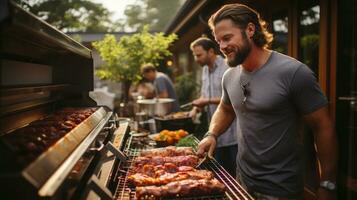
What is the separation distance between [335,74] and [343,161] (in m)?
1.04

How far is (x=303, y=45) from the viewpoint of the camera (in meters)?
5.05

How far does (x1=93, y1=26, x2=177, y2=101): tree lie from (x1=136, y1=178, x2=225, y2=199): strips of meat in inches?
203

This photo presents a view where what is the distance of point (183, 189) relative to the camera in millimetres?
2557

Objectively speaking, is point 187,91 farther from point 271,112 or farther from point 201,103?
point 271,112

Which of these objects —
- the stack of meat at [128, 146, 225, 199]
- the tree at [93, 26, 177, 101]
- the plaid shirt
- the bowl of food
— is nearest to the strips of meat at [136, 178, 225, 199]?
the stack of meat at [128, 146, 225, 199]

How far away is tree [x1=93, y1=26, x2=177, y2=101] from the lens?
762 cm

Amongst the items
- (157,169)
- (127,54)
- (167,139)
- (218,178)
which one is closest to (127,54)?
(127,54)

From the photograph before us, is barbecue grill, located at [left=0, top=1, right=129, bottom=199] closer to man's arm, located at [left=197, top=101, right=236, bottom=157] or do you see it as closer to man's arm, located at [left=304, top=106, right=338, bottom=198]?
man's arm, located at [left=197, top=101, right=236, bottom=157]

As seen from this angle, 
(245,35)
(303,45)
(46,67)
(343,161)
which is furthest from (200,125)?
(245,35)

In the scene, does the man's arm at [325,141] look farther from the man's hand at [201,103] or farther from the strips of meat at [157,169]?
the man's hand at [201,103]

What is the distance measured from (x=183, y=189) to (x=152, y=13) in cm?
6214

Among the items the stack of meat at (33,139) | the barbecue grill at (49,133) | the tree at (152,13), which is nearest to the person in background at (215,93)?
the barbecue grill at (49,133)

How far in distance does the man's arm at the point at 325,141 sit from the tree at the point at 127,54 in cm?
534

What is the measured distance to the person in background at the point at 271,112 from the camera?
8.64ft
